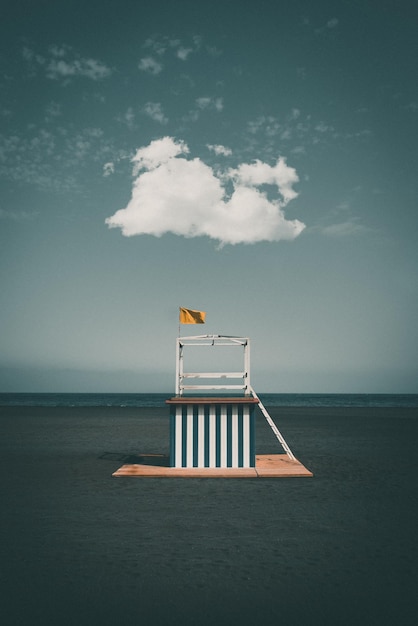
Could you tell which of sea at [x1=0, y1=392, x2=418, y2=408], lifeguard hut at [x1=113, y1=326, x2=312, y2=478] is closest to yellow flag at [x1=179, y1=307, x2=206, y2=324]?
lifeguard hut at [x1=113, y1=326, x2=312, y2=478]

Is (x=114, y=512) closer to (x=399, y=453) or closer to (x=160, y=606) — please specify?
(x=160, y=606)

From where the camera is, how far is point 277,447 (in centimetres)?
1622

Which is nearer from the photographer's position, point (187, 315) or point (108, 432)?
point (187, 315)

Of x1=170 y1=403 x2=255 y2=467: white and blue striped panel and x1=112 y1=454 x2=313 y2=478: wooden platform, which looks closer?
x1=112 y1=454 x2=313 y2=478: wooden platform

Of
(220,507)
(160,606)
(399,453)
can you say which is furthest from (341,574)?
(399,453)

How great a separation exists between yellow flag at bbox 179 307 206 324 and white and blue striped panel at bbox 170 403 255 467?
2033mm

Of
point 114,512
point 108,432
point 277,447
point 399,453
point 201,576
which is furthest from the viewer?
point 108,432

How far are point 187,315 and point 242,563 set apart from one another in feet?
21.5

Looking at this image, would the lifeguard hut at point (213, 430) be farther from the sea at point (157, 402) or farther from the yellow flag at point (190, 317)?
the sea at point (157, 402)

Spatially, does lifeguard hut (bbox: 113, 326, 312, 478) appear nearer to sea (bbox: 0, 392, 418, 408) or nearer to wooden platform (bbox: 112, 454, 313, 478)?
wooden platform (bbox: 112, 454, 313, 478)

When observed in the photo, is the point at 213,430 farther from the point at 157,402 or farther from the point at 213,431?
the point at 157,402

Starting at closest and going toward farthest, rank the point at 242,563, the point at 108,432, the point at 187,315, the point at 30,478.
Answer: the point at 242,563, the point at 30,478, the point at 187,315, the point at 108,432

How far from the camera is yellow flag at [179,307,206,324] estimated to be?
1095cm

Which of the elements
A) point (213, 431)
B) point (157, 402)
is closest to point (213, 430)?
point (213, 431)
